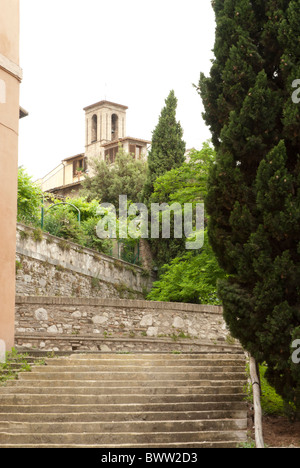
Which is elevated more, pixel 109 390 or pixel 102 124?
pixel 102 124

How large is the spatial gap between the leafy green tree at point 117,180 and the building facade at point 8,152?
1967 centimetres

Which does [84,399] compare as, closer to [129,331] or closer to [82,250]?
[129,331]

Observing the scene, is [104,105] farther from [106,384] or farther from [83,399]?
[83,399]

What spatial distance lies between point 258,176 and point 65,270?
11.2m

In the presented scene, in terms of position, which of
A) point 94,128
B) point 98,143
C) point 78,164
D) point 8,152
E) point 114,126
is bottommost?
point 8,152

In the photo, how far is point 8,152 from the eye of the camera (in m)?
13.1

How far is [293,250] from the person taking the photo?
9.05 metres


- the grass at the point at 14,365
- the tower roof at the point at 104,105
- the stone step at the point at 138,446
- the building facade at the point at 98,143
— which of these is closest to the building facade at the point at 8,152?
the grass at the point at 14,365

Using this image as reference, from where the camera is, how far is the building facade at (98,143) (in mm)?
44250

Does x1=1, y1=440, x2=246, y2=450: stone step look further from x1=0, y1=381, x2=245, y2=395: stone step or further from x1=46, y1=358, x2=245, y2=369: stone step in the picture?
x1=46, y1=358, x2=245, y2=369: stone step

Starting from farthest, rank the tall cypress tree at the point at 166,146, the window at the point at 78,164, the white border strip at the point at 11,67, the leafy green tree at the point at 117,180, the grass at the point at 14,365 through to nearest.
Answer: the window at the point at 78,164 < the leafy green tree at the point at 117,180 < the tall cypress tree at the point at 166,146 < the white border strip at the point at 11,67 < the grass at the point at 14,365

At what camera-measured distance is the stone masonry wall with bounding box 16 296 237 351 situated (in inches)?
560

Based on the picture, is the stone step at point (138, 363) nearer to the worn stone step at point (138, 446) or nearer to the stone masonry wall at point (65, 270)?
the worn stone step at point (138, 446)

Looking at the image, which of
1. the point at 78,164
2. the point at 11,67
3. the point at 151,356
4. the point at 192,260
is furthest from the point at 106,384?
the point at 78,164
